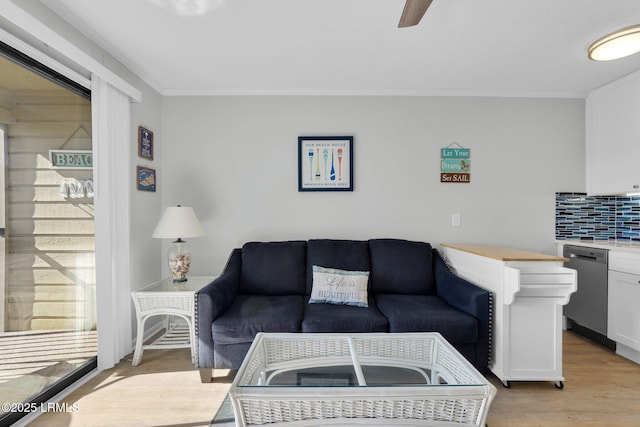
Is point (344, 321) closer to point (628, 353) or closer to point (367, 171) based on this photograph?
point (367, 171)

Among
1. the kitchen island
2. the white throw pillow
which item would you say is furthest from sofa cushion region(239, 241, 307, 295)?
the kitchen island

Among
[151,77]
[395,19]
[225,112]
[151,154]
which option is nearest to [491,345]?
[395,19]

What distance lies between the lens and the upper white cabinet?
2564mm

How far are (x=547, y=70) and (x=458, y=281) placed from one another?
1924 millimetres

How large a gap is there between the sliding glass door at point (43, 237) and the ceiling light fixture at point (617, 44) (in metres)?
3.56

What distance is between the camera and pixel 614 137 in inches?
107

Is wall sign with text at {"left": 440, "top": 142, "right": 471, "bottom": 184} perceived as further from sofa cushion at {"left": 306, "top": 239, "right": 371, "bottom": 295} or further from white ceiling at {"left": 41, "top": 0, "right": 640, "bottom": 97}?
sofa cushion at {"left": 306, "top": 239, "right": 371, "bottom": 295}

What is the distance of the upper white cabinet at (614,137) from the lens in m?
2.56

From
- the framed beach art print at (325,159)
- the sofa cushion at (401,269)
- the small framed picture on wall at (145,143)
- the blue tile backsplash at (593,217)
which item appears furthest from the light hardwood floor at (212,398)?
the framed beach art print at (325,159)

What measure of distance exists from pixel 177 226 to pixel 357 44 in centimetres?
195

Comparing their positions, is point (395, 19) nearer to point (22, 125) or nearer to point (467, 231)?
point (467, 231)

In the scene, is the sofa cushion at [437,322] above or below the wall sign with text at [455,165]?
below

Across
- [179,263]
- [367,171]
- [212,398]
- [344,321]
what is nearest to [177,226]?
[179,263]

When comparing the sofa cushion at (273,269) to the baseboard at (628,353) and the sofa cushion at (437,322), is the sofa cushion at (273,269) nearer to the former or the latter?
the sofa cushion at (437,322)
